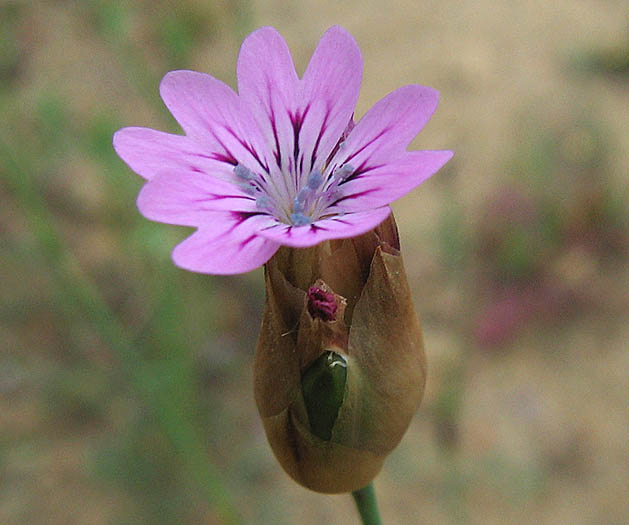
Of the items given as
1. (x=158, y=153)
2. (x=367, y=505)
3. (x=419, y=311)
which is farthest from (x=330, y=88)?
(x=419, y=311)

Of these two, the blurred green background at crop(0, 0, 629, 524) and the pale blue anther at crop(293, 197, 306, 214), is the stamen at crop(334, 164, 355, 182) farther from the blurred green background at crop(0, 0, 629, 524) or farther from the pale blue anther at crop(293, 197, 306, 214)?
the blurred green background at crop(0, 0, 629, 524)

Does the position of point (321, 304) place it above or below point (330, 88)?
below

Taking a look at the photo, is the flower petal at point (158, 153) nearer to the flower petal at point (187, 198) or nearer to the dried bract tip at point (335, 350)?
the flower petal at point (187, 198)

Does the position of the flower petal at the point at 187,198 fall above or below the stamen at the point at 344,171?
above

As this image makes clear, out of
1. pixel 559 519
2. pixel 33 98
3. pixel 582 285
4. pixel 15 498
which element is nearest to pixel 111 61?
pixel 33 98

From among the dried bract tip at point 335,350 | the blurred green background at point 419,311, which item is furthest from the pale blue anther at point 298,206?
the blurred green background at point 419,311

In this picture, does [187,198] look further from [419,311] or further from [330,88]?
[419,311]
